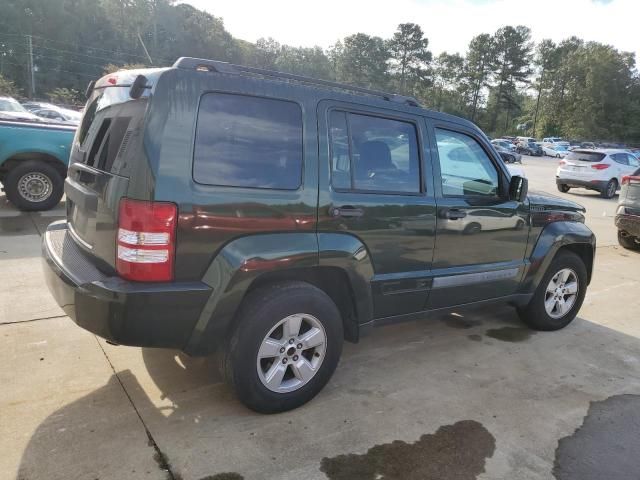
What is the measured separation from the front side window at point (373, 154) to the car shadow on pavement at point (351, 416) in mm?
1369

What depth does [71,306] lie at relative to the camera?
8.48 feet

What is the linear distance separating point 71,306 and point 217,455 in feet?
3.62

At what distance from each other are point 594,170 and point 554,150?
113ft

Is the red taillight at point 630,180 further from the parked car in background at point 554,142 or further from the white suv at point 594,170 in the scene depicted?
the parked car in background at point 554,142

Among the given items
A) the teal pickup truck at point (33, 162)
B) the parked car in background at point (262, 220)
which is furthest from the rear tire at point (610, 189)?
the teal pickup truck at point (33, 162)

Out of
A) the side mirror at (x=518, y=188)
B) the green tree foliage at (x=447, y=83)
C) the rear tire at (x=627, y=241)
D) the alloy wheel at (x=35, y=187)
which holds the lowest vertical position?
the rear tire at (x=627, y=241)

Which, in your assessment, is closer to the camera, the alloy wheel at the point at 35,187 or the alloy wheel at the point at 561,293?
the alloy wheel at the point at 561,293

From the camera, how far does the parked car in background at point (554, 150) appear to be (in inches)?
1862

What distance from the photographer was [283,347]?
2830 mm

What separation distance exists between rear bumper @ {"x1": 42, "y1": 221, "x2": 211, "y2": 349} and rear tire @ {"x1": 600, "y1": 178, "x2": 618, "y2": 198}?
1803cm

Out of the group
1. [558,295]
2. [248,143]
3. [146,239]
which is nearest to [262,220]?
[248,143]

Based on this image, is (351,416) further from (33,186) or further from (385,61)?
(385,61)

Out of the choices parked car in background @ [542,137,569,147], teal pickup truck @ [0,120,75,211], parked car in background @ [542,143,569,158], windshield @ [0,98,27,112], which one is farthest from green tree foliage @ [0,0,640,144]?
teal pickup truck @ [0,120,75,211]

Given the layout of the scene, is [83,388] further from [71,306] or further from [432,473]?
[432,473]
